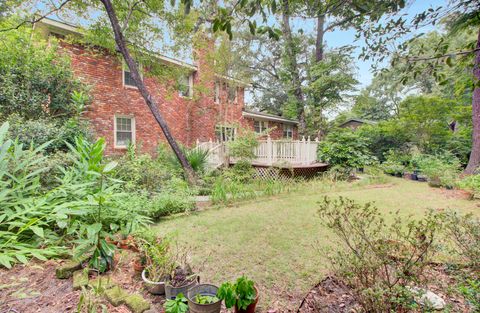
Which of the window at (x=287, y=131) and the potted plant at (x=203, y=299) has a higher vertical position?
the window at (x=287, y=131)

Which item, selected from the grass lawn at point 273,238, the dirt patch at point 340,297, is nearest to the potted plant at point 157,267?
the grass lawn at point 273,238

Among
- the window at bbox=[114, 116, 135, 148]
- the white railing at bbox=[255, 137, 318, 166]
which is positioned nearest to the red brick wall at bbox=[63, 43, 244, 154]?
the window at bbox=[114, 116, 135, 148]

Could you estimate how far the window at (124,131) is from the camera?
9344 mm

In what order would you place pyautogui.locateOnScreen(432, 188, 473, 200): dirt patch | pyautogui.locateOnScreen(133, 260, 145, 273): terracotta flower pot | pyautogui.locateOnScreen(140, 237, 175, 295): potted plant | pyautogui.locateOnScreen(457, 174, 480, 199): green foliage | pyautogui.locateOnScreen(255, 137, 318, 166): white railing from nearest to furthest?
1. pyautogui.locateOnScreen(140, 237, 175, 295): potted plant
2. pyautogui.locateOnScreen(133, 260, 145, 273): terracotta flower pot
3. pyautogui.locateOnScreen(457, 174, 480, 199): green foliage
4. pyautogui.locateOnScreen(432, 188, 473, 200): dirt patch
5. pyautogui.locateOnScreen(255, 137, 318, 166): white railing

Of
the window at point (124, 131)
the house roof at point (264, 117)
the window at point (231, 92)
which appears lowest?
the window at point (124, 131)

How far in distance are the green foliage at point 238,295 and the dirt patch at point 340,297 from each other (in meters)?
0.46

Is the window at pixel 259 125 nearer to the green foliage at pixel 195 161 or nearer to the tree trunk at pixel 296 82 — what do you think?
the tree trunk at pixel 296 82

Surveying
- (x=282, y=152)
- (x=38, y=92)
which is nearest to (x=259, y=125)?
(x=282, y=152)

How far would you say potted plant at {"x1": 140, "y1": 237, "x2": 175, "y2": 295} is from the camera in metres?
2.05

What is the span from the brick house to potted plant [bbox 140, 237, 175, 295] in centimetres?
780

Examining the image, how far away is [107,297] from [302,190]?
5.94 m

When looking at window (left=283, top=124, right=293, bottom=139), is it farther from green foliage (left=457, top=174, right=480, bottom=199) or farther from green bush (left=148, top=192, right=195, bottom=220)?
green bush (left=148, top=192, right=195, bottom=220)

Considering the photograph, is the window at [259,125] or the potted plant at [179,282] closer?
the potted plant at [179,282]

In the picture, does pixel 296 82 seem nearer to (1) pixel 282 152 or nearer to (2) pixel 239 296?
(1) pixel 282 152
